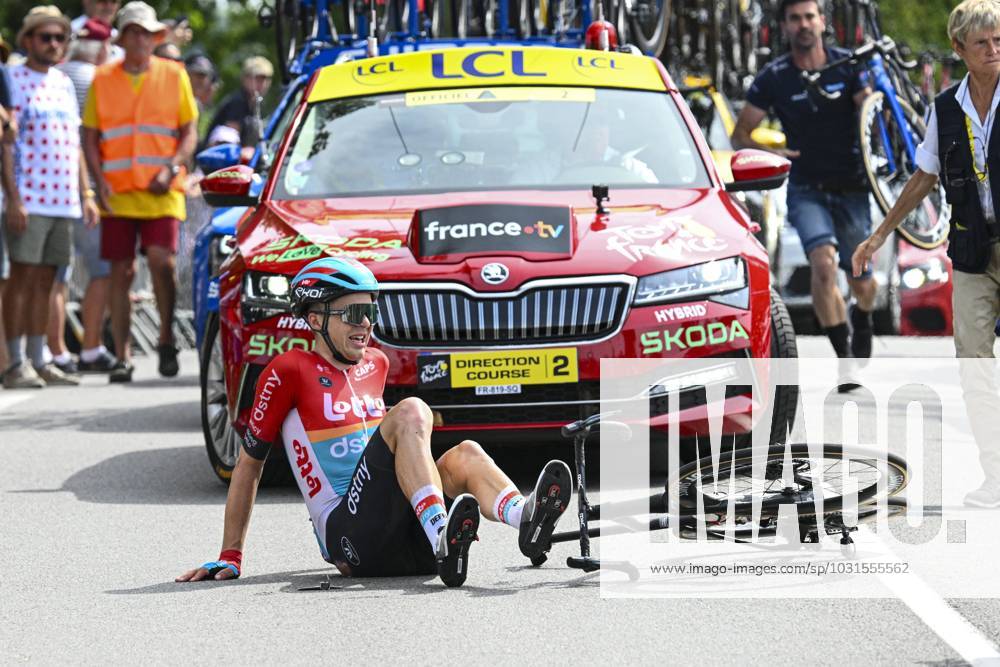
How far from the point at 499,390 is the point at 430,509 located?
186cm

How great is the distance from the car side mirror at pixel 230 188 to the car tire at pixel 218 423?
22.1 inches

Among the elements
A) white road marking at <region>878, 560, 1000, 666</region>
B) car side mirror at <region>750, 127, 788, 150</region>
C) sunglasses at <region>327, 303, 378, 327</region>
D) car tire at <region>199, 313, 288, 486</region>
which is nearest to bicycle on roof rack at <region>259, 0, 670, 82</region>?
car side mirror at <region>750, 127, 788, 150</region>

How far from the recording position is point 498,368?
8.56 m

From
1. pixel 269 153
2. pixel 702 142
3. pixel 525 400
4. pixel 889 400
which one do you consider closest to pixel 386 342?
pixel 525 400

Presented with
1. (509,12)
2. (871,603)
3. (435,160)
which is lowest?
(871,603)

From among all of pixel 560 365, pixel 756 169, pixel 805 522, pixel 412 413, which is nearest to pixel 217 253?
pixel 756 169

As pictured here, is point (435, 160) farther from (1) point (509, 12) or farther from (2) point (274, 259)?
(1) point (509, 12)

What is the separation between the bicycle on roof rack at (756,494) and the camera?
6.69 meters

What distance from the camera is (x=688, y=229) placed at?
902 centimetres

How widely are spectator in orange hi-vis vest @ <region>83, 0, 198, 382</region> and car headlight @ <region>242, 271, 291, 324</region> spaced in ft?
19.9

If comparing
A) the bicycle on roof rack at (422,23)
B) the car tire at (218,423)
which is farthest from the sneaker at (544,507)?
the bicycle on roof rack at (422,23)

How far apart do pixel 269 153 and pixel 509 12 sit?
10.3 ft

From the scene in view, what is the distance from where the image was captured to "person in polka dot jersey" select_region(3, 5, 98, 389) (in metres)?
14.9

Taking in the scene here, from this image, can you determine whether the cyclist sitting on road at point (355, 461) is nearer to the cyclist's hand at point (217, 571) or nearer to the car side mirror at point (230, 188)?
the cyclist's hand at point (217, 571)
